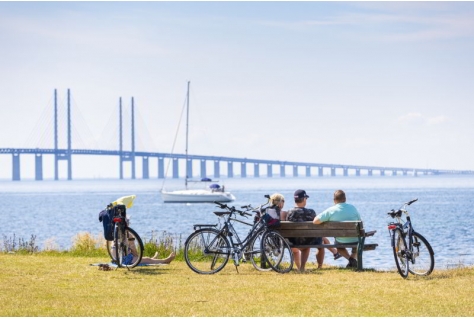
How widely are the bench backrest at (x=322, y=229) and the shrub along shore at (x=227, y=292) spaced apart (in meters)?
0.51

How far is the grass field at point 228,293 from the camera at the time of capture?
8.65 meters

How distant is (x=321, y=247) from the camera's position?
40.8ft

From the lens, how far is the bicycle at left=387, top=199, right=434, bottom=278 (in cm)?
1115

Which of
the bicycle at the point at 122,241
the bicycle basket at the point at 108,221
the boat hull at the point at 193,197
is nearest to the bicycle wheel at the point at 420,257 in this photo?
the bicycle at the point at 122,241

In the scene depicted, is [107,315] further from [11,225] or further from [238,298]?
[11,225]

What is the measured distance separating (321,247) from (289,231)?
522 mm

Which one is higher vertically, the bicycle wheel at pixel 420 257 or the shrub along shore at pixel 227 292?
the bicycle wheel at pixel 420 257

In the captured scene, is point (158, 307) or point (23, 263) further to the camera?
point (23, 263)

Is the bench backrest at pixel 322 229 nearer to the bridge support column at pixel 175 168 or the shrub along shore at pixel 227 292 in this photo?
the shrub along shore at pixel 227 292

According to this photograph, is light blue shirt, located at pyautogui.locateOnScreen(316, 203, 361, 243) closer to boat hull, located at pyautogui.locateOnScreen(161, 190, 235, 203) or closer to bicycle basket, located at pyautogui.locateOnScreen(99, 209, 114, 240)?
bicycle basket, located at pyautogui.locateOnScreen(99, 209, 114, 240)

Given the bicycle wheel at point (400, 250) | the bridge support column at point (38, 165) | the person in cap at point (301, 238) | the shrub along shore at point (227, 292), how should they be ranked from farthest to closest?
the bridge support column at point (38, 165) → the person in cap at point (301, 238) → the bicycle wheel at point (400, 250) → the shrub along shore at point (227, 292)

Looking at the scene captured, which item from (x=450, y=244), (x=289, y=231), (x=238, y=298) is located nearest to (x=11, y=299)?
(x=238, y=298)

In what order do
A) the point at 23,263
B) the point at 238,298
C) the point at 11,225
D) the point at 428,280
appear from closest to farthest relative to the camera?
the point at 238,298, the point at 428,280, the point at 23,263, the point at 11,225

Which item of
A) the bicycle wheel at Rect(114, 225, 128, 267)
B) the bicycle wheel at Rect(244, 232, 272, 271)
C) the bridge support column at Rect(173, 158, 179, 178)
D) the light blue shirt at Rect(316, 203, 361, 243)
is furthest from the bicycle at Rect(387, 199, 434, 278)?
the bridge support column at Rect(173, 158, 179, 178)
